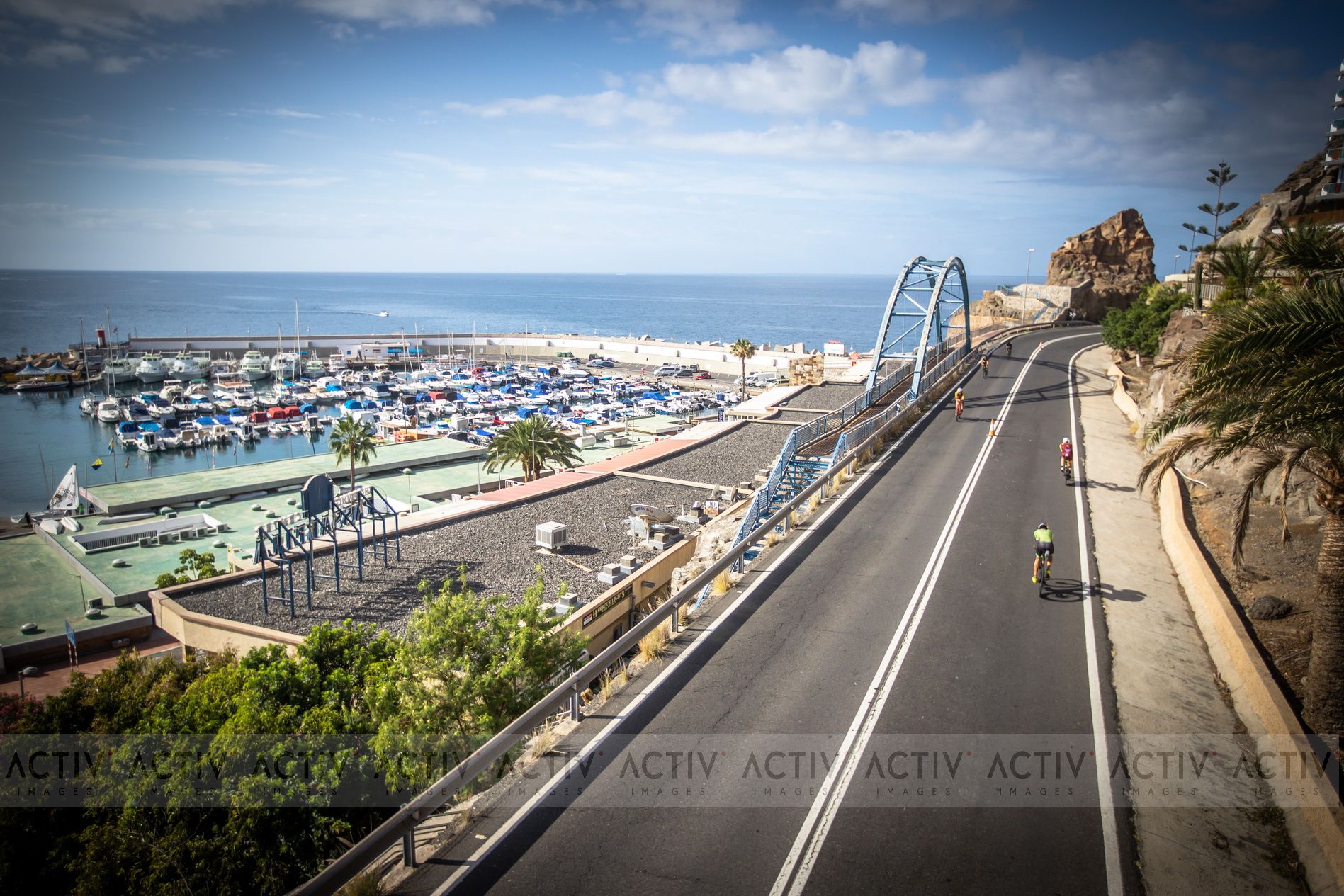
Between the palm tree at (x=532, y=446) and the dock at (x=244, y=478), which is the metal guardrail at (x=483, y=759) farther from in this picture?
the dock at (x=244, y=478)

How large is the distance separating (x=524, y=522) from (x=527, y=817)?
79.1 ft

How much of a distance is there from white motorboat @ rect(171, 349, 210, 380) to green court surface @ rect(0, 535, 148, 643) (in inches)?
3340

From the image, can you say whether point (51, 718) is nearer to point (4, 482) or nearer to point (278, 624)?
point (278, 624)

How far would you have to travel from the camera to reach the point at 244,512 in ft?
148

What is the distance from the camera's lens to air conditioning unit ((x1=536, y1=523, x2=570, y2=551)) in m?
28.1

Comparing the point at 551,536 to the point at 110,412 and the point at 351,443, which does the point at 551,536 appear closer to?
the point at 351,443

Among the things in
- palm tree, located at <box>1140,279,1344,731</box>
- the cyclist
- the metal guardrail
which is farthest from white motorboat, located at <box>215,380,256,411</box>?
palm tree, located at <box>1140,279,1344,731</box>

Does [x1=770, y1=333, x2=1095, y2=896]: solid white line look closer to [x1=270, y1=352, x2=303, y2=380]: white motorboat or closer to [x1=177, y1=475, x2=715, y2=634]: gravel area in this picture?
[x1=177, y1=475, x2=715, y2=634]: gravel area

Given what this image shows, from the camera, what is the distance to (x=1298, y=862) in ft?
25.4

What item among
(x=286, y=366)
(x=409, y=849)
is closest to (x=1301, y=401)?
(x=409, y=849)

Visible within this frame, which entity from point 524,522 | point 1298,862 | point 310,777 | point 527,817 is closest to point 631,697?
point 527,817

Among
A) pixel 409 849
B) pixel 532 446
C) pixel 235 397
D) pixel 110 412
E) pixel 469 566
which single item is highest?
pixel 409 849

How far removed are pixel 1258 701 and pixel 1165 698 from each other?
45.8 inches

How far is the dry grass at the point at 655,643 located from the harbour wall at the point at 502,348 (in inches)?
3957
